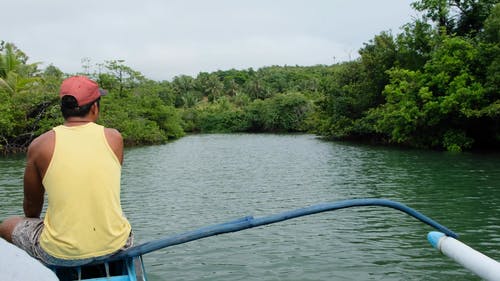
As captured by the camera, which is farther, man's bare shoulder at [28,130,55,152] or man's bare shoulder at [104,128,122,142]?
man's bare shoulder at [104,128,122,142]

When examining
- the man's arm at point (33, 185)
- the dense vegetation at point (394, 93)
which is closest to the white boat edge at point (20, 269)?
the man's arm at point (33, 185)

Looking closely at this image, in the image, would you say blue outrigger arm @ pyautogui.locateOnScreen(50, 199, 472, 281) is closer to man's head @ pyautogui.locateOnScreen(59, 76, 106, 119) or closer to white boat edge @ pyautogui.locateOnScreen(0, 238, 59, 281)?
white boat edge @ pyautogui.locateOnScreen(0, 238, 59, 281)

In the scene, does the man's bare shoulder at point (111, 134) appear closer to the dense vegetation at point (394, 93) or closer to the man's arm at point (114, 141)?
the man's arm at point (114, 141)

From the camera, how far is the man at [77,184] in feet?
9.60

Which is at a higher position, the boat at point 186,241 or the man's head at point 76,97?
the man's head at point 76,97

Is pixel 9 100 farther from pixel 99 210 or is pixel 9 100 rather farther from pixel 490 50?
pixel 99 210

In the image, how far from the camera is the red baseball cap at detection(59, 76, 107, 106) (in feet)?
10.2

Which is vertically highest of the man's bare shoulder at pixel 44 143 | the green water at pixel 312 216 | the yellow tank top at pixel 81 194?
the man's bare shoulder at pixel 44 143

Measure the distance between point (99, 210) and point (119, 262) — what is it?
1.92 ft

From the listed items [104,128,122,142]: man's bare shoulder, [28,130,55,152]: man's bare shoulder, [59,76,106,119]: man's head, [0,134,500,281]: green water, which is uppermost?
[59,76,106,119]: man's head

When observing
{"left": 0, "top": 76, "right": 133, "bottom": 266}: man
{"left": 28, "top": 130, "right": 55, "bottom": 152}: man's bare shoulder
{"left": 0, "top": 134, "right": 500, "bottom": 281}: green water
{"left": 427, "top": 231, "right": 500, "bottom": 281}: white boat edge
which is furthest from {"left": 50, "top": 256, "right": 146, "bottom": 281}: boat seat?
{"left": 0, "top": 134, "right": 500, "bottom": 281}: green water

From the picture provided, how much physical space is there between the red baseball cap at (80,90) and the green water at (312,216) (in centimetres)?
385

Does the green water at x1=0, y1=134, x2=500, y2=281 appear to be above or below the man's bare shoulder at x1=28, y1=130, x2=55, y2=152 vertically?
below

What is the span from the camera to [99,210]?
9.84 feet
